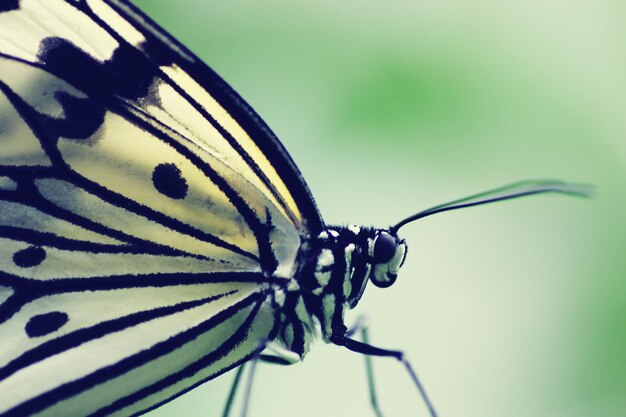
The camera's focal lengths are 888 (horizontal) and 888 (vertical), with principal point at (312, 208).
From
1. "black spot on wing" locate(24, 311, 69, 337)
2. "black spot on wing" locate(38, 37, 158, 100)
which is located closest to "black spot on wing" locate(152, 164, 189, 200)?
"black spot on wing" locate(38, 37, 158, 100)

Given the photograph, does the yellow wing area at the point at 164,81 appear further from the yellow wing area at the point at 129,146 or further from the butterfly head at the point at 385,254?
the butterfly head at the point at 385,254

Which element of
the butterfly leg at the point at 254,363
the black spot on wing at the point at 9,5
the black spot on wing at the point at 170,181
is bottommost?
the butterfly leg at the point at 254,363

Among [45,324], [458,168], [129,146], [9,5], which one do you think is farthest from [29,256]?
[458,168]

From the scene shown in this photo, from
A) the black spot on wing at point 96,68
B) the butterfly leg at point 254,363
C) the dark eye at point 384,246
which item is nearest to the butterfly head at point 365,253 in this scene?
the dark eye at point 384,246

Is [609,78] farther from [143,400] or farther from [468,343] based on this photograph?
[143,400]

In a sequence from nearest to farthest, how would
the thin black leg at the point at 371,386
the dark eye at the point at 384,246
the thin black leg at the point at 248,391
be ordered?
the thin black leg at the point at 248,391
the dark eye at the point at 384,246
the thin black leg at the point at 371,386

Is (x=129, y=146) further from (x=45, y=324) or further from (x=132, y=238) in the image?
(x=45, y=324)

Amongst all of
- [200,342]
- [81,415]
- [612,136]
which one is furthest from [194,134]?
[612,136]
